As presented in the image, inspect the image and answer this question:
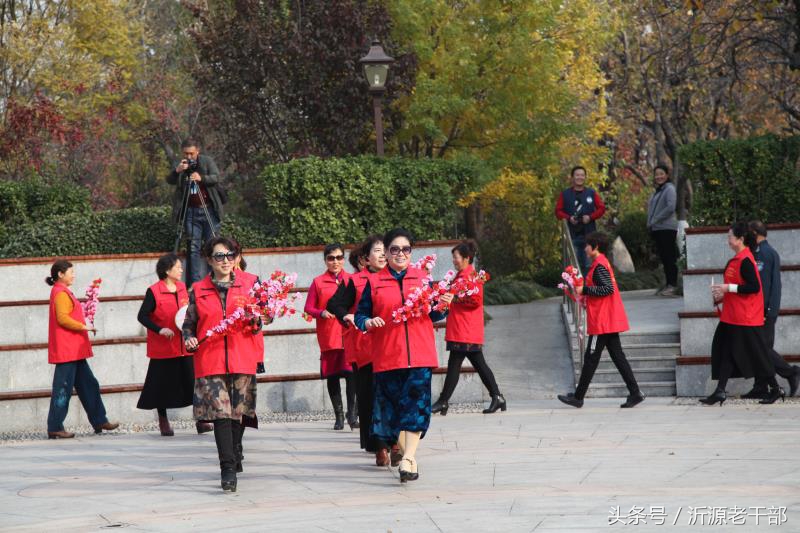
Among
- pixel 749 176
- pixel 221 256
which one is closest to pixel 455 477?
pixel 221 256

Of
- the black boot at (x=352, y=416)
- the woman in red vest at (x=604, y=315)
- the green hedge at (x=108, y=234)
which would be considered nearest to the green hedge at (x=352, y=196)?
the green hedge at (x=108, y=234)

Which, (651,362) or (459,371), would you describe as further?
(651,362)

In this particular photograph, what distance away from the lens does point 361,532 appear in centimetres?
761

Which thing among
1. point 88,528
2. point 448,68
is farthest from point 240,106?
point 88,528

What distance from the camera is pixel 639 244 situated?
2941 centimetres

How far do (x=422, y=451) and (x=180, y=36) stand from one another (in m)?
24.9

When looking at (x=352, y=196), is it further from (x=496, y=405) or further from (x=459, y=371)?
(x=496, y=405)

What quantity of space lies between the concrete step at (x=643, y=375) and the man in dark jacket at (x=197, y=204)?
5.43 metres

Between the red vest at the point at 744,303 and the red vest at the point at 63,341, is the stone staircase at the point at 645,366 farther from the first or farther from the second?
the red vest at the point at 63,341

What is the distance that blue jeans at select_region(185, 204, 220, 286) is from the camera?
16.8m

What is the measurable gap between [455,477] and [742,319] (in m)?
4.69

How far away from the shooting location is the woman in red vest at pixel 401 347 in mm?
9422

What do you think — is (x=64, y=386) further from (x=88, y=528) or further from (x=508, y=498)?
(x=508, y=498)

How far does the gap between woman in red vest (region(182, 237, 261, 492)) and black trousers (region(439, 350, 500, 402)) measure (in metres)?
3.95
